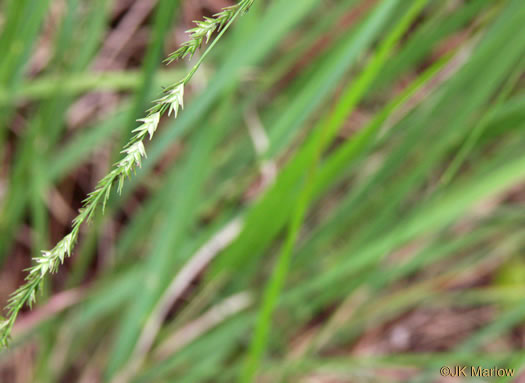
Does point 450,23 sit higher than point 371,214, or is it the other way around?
point 450,23

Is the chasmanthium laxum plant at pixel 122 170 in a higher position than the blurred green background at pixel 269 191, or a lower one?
higher

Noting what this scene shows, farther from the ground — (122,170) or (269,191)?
(122,170)

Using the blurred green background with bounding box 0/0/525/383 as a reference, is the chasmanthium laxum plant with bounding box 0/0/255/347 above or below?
above

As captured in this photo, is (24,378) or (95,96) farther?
(95,96)

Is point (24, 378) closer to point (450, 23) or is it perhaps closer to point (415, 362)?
point (415, 362)

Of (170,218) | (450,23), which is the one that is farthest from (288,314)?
(450,23)

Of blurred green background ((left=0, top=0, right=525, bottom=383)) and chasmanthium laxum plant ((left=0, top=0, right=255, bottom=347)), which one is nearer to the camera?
chasmanthium laxum plant ((left=0, top=0, right=255, bottom=347))

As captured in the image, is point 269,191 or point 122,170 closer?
point 122,170

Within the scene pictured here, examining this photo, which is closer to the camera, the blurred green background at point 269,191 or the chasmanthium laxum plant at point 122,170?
the chasmanthium laxum plant at point 122,170
